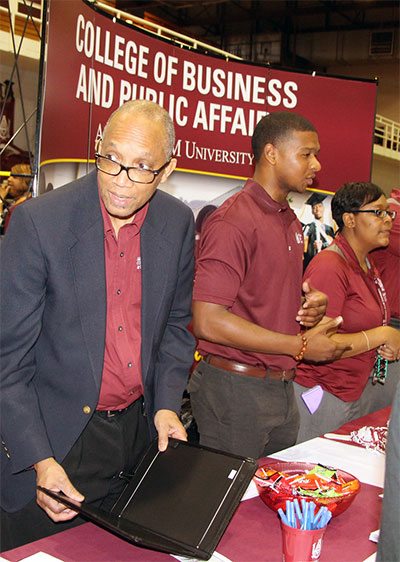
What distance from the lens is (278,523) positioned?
4.49 feet

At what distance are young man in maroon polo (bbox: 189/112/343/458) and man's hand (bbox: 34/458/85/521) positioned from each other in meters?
0.83

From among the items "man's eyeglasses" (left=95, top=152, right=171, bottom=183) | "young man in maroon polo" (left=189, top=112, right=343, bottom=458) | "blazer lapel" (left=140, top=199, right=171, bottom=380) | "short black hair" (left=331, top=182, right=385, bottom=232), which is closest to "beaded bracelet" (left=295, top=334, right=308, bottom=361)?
"young man in maroon polo" (left=189, top=112, right=343, bottom=458)

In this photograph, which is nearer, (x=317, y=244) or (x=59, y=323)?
(x=59, y=323)

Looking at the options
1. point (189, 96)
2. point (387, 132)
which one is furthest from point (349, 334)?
point (387, 132)

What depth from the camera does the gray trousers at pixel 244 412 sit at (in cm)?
213

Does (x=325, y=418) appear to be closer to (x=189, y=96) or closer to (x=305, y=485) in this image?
(x=305, y=485)

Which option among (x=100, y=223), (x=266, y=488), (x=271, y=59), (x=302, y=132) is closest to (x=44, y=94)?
(x=302, y=132)

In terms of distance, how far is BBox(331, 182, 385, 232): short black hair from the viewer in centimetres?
269

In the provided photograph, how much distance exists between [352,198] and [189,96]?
1.46 meters

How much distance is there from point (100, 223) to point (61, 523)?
2.45 ft

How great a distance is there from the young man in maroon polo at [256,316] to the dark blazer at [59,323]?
1.34ft

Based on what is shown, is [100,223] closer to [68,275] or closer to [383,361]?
[68,275]

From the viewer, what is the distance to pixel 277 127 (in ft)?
7.55

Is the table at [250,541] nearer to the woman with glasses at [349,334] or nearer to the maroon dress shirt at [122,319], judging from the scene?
the maroon dress shirt at [122,319]
